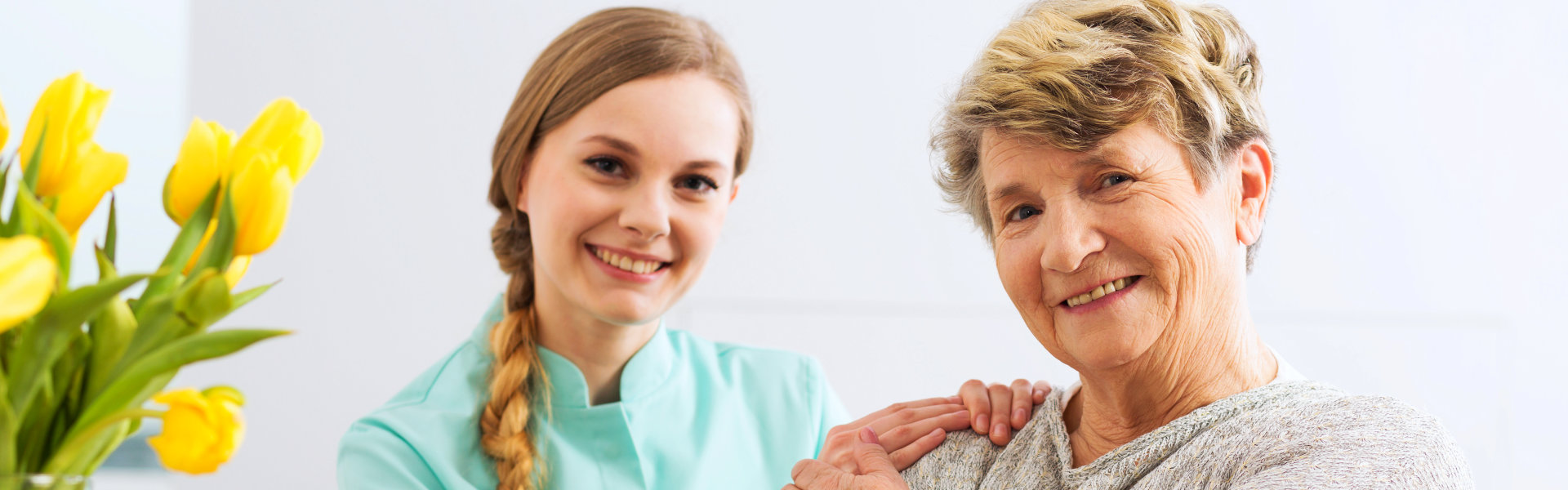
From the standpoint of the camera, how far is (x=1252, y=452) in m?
0.97

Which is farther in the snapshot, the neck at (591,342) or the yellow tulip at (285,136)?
the neck at (591,342)

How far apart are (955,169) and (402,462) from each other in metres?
0.86

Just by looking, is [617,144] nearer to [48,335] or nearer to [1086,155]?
[1086,155]

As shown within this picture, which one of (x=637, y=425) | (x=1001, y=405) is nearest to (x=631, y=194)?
(x=637, y=425)

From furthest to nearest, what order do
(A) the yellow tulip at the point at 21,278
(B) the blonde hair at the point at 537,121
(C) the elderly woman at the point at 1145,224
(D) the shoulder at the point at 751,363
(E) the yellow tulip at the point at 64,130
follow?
(D) the shoulder at the point at 751,363
(B) the blonde hair at the point at 537,121
(C) the elderly woman at the point at 1145,224
(E) the yellow tulip at the point at 64,130
(A) the yellow tulip at the point at 21,278

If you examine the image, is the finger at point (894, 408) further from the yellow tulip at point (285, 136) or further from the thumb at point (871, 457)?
the yellow tulip at point (285, 136)

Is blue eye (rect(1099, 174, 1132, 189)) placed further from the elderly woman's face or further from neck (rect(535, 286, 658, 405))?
neck (rect(535, 286, 658, 405))

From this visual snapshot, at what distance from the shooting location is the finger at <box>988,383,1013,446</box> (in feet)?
4.05

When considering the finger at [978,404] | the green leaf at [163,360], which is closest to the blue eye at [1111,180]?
the finger at [978,404]

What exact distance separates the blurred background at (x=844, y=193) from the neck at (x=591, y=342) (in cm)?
103

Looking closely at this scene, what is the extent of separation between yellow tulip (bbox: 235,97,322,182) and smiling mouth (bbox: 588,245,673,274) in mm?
1019

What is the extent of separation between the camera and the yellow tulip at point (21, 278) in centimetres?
42

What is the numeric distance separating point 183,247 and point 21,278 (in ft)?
0.37

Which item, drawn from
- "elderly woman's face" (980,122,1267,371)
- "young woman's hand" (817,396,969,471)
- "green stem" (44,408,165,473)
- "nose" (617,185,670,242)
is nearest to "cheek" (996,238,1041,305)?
"elderly woman's face" (980,122,1267,371)
